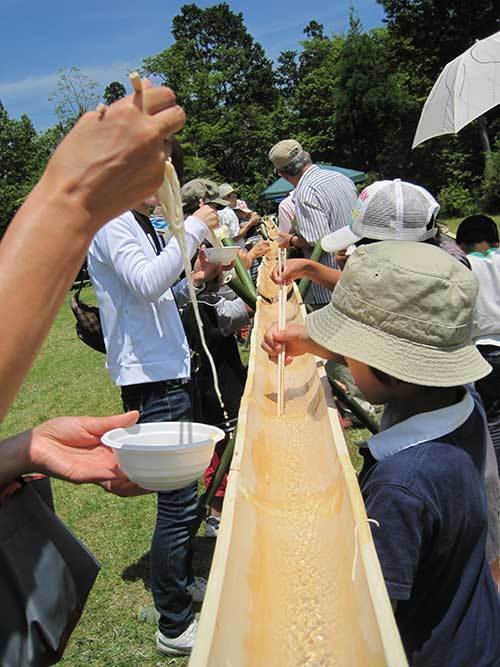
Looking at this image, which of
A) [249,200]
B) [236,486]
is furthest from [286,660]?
[249,200]

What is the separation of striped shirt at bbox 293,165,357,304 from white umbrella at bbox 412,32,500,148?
0.88m

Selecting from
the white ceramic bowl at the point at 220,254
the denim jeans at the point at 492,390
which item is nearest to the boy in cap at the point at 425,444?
the denim jeans at the point at 492,390

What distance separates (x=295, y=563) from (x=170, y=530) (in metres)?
0.78

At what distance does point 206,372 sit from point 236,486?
1.69m

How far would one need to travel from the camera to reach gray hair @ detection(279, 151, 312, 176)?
531 cm

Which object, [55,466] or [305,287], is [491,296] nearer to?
[305,287]

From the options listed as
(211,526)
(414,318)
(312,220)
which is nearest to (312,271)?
(312,220)

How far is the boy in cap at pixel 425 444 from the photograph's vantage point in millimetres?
1512

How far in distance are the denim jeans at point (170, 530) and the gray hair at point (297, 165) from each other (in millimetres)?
3036

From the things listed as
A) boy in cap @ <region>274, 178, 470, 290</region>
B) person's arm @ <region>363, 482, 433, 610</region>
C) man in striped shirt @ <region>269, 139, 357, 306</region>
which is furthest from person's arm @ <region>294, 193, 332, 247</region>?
person's arm @ <region>363, 482, 433, 610</region>

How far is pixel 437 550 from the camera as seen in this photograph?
1540 millimetres

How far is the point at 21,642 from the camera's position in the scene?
1.33 m

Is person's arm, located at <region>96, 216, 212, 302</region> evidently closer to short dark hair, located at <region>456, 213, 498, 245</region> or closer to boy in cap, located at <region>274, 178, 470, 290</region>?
boy in cap, located at <region>274, 178, 470, 290</region>

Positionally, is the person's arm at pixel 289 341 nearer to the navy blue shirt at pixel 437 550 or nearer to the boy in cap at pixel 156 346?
the boy in cap at pixel 156 346
